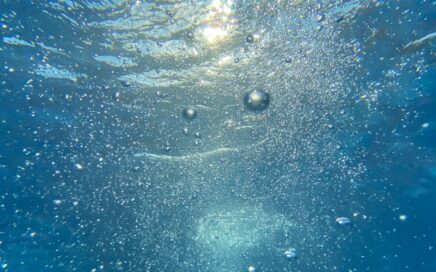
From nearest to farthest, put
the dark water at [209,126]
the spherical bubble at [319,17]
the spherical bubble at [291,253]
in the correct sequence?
the spherical bubble at [319,17]
the dark water at [209,126]
the spherical bubble at [291,253]

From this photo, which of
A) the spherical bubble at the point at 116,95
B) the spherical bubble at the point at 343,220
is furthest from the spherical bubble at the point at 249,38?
the spherical bubble at the point at 343,220

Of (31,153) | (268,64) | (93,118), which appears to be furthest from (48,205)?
(268,64)

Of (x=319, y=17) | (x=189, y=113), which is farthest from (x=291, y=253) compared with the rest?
(x=319, y=17)

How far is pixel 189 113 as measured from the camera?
39.7 feet

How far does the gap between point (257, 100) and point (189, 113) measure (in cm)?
298

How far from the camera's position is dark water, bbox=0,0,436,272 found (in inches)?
334

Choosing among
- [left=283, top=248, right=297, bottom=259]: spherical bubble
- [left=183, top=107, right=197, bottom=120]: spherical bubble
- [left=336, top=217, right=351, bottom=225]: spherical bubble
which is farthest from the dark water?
[left=283, top=248, right=297, bottom=259]: spherical bubble

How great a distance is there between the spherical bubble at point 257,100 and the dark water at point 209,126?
256mm

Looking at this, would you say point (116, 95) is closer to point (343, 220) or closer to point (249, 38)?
point (249, 38)

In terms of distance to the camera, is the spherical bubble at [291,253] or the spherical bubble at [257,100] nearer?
the spherical bubble at [257,100]

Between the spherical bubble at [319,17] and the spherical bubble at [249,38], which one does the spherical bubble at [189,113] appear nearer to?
the spherical bubble at [249,38]

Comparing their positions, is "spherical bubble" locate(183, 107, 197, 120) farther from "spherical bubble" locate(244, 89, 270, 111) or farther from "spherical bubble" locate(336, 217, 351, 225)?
"spherical bubble" locate(336, 217, 351, 225)

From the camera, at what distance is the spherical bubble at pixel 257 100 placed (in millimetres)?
11203

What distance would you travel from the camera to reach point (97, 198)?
1611cm
